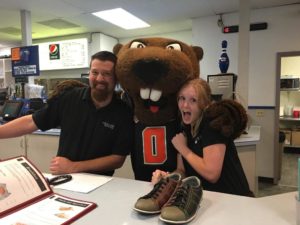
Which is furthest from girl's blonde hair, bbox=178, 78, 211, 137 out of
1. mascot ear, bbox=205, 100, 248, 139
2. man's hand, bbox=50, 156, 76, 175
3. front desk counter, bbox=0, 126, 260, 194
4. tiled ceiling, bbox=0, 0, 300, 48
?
tiled ceiling, bbox=0, 0, 300, 48

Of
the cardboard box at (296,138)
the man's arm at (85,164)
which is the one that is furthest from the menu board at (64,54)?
the man's arm at (85,164)

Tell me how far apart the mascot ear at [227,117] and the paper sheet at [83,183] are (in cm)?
53

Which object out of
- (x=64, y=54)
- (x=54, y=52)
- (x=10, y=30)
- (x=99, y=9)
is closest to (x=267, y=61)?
(x=99, y=9)

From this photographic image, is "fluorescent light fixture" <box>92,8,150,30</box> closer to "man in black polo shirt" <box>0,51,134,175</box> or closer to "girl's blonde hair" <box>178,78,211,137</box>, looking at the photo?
"man in black polo shirt" <box>0,51,134,175</box>

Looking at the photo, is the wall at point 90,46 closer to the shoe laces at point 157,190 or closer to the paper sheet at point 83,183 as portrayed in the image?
the paper sheet at point 83,183

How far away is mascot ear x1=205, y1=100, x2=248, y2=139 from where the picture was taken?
44.9 inches

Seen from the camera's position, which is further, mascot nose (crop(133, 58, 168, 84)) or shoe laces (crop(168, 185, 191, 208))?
mascot nose (crop(133, 58, 168, 84))

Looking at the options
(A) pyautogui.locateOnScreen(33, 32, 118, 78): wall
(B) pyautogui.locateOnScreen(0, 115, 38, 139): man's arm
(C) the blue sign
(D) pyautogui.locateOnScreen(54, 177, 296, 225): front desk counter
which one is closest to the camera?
(D) pyautogui.locateOnScreen(54, 177, 296, 225): front desk counter

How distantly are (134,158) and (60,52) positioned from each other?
5717mm

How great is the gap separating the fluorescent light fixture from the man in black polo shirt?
333cm

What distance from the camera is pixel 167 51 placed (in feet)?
4.29

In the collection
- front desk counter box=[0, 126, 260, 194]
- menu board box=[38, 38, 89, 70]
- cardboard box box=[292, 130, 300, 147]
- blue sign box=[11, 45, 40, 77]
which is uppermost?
menu board box=[38, 38, 89, 70]

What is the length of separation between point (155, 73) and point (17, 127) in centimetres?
91

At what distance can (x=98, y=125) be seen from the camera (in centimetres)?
146
